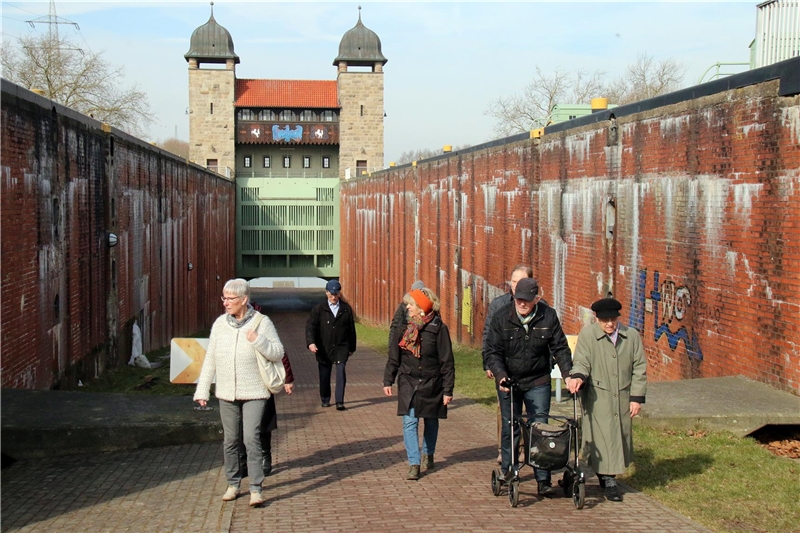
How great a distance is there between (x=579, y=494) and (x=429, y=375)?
1.69 metres

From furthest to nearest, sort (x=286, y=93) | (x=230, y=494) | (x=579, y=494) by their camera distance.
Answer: (x=286, y=93) → (x=230, y=494) → (x=579, y=494)

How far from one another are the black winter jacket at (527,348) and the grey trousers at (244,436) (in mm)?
1904

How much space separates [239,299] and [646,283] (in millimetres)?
7535

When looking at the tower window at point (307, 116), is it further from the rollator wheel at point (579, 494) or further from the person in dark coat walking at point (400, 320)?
the rollator wheel at point (579, 494)

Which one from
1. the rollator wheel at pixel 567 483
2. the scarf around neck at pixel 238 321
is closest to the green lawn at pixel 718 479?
the rollator wheel at pixel 567 483

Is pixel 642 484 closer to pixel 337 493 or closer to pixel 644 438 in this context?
pixel 644 438

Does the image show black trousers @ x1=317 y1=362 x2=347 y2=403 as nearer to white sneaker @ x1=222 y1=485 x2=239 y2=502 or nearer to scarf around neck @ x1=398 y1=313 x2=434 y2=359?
scarf around neck @ x1=398 y1=313 x2=434 y2=359

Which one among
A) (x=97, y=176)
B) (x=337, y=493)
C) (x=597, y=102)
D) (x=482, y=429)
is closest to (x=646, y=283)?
(x=482, y=429)

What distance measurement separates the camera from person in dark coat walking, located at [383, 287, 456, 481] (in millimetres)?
7895

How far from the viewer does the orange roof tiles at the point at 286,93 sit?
58625 mm

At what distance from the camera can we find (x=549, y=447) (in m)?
6.76

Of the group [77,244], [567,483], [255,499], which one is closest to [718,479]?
[567,483]

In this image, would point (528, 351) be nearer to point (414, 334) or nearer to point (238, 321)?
point (414, 334)

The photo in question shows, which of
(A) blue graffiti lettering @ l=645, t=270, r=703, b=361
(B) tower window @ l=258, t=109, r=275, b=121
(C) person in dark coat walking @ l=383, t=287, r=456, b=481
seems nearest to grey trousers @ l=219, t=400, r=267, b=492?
(C) person in dark coat walking @ l=383, t=287, r=456, b=481
